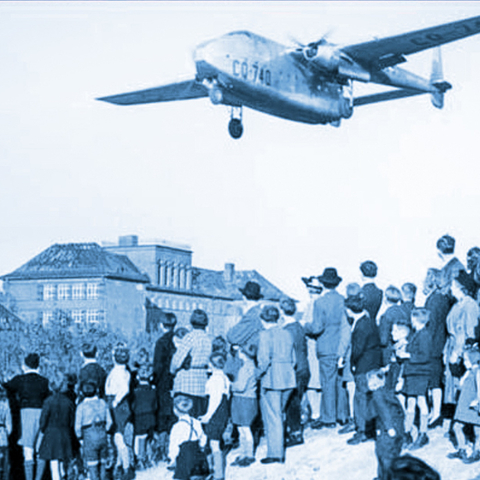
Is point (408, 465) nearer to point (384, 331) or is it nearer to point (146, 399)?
point (384, 331)

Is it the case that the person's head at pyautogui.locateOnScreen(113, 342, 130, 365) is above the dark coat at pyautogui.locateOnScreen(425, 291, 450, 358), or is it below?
below

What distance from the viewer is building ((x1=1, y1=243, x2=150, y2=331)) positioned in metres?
95.1

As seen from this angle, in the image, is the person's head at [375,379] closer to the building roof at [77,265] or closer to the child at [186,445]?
the child at [186,445]

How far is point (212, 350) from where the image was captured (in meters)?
10.9

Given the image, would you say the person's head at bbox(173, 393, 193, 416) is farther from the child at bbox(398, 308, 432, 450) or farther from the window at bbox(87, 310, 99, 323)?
the window at bbox(87, 310, 99, 323)

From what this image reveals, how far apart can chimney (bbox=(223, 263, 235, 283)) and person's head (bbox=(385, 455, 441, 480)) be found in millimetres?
118841

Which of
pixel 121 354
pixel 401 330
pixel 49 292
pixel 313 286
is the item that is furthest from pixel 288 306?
pixel 49 292

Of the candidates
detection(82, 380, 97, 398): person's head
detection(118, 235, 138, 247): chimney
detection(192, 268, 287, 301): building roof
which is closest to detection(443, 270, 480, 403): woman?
detection(82, 380, 97, 398): person's head

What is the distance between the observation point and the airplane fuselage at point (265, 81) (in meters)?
20.0

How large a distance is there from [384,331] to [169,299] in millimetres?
97128

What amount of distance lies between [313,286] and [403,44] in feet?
43.9

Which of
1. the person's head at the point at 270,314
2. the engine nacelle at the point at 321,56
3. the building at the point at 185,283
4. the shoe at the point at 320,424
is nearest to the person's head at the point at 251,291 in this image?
the person's head at the point at 270,314

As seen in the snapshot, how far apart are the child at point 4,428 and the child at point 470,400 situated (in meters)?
4.77

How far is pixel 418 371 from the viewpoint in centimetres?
1022
